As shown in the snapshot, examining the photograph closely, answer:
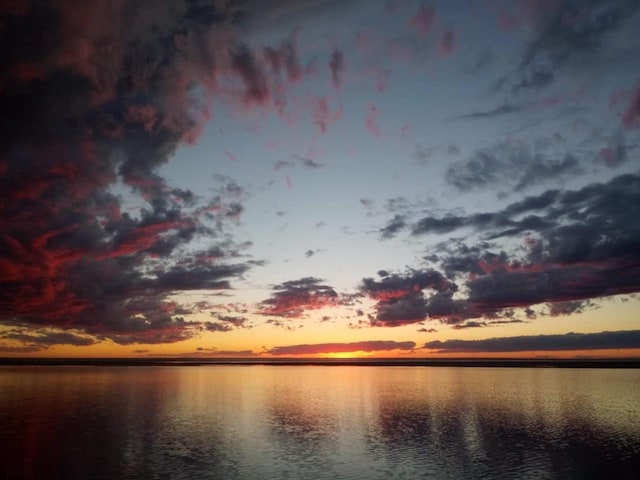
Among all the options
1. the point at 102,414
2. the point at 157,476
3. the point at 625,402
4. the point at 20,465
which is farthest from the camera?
the point at 625,402

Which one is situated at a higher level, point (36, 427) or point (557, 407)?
point (36, 427)

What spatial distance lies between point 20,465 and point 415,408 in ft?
186

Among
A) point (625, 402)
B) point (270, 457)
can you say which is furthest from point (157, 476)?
point (625, 402)

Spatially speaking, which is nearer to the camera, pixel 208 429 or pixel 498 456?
pixel 498 456

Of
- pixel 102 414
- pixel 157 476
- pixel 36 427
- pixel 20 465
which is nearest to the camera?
pixel 157 476

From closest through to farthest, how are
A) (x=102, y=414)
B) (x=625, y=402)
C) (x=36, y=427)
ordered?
(x=36, y=427)
(x=102, y=414)
(x=625, y=402)

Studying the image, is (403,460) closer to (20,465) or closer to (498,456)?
(498,456)

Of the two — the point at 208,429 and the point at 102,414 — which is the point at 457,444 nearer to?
the point at 208,429

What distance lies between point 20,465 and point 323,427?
3101cm

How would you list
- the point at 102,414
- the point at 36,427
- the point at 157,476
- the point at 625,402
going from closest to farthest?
the point at 157,476 → the point at 36,427 → the point at 102,414 → the point at 625,402

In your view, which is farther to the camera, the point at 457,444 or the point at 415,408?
the point at 415,408

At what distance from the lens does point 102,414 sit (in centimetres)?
6838

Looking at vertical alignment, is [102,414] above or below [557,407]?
above

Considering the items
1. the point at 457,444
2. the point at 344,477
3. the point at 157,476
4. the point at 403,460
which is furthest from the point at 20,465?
the point at 457,444
